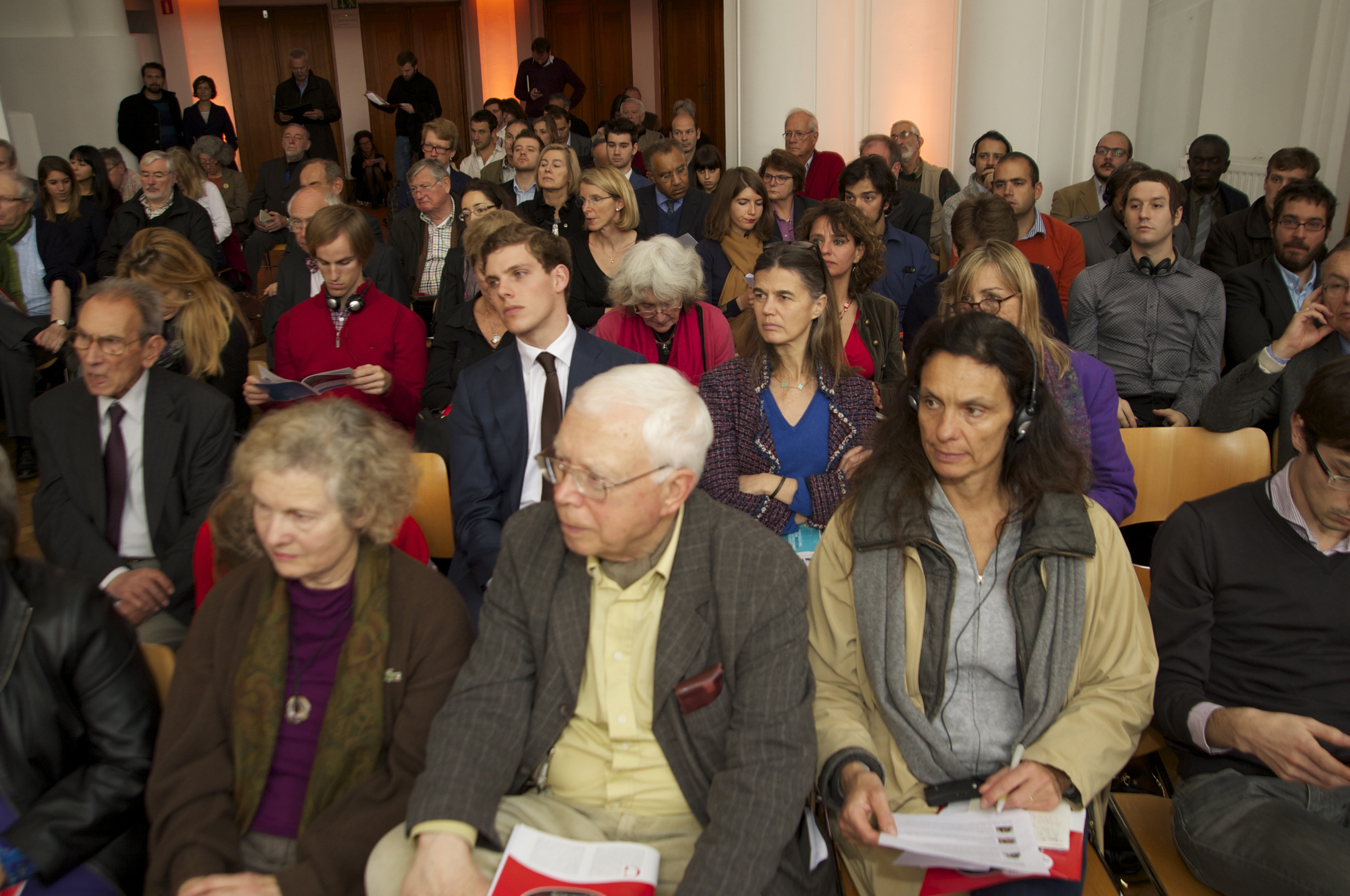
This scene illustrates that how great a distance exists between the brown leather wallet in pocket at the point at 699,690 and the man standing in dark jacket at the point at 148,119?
33.5ft

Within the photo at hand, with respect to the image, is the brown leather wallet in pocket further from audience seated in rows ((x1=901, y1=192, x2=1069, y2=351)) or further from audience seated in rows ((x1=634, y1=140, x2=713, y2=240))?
audience seated in rows ((x1=634, y1=140, x2=713, y2=240))

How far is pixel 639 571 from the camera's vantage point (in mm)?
1716

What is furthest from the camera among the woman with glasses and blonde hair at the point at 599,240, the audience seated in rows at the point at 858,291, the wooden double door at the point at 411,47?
the wooden double door at the point at 411,47

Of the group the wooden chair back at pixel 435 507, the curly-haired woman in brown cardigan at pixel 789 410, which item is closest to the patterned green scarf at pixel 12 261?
the wooden chair back at pixel 435 507

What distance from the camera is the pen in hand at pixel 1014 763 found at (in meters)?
1.65

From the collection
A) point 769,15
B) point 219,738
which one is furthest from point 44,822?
point 769,15

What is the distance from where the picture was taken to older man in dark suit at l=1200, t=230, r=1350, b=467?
2844 millimetres

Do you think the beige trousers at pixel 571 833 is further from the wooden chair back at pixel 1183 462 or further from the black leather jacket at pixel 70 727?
the wooden chair back at pixel 1183 462

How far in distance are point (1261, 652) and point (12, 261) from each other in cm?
627

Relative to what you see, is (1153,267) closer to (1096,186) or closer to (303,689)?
(1096,186)

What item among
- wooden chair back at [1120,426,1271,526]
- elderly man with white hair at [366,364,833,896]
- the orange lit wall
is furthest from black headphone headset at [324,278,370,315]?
the orange lit wall

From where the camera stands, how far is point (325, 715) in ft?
5.67

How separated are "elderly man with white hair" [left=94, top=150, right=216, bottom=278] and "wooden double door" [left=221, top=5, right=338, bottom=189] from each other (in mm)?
8533

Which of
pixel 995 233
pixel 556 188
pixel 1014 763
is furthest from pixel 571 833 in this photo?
pixel 556 188
